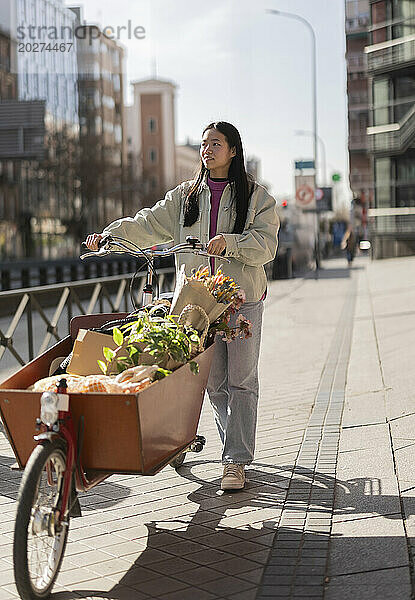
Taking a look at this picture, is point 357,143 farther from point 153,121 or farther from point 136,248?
point 153,121

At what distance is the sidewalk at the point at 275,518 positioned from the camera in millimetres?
3949

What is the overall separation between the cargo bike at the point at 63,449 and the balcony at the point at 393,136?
39549 millimetres

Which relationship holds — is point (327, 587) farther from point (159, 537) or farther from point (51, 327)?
point (51, 327)

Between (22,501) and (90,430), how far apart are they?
0.48 m

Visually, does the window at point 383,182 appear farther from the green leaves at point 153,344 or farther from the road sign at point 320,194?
the green leaves at point 153,344

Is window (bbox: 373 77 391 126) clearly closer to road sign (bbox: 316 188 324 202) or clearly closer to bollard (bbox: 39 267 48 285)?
road sign (bbox: 316 188 324 202)

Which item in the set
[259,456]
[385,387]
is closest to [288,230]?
[385,387]

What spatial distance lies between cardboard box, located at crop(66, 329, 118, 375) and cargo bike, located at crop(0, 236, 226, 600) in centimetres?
31

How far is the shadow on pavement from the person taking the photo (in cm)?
397

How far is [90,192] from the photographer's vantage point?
214 ft

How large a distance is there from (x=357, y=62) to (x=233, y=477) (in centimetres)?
Result: 4014

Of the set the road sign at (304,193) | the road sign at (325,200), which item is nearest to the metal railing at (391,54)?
the road sign at (325,200)

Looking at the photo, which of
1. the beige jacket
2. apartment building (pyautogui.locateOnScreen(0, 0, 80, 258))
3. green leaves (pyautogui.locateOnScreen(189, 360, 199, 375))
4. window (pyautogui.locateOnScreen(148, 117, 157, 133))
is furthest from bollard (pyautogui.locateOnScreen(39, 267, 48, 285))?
window (pyautogui.locateOnScreen(148, 117, 157, 133))

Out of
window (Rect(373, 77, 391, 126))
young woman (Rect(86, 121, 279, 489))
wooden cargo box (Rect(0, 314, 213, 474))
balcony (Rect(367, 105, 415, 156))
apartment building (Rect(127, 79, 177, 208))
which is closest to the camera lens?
wooden cargo box (Rect(0, 314, 213, 474))
